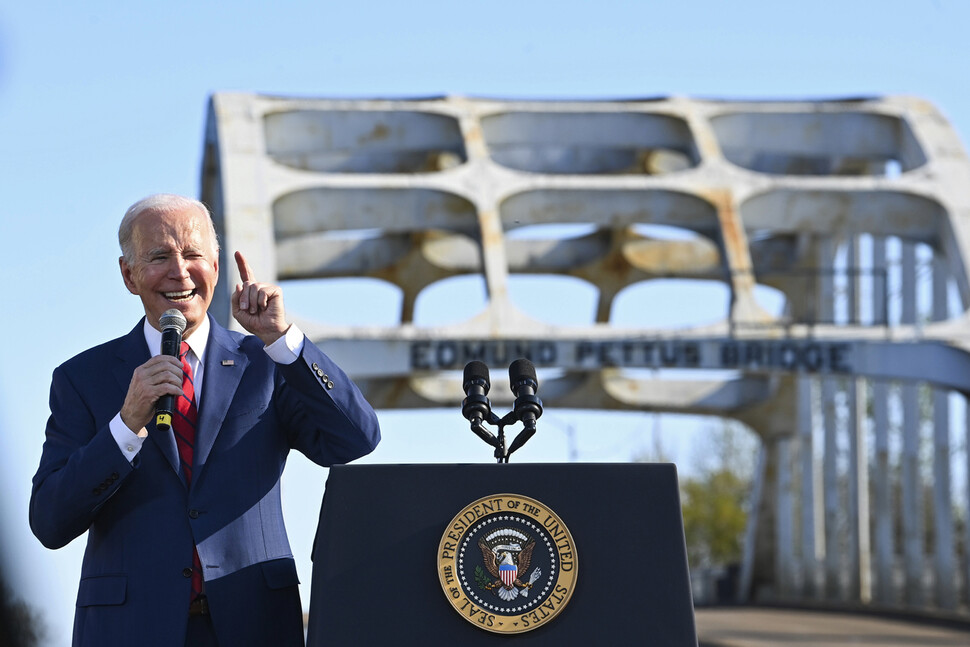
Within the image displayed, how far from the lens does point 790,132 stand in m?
28.0

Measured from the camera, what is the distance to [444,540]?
10.8 ft

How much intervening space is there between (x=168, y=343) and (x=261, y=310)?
0.82 feet

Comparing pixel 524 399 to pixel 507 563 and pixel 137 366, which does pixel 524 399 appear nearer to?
pixel 507 563

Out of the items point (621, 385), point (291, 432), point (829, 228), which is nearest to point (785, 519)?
point (621, 385)

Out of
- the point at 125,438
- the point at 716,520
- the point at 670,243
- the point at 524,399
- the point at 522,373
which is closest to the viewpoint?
the point at 125,438

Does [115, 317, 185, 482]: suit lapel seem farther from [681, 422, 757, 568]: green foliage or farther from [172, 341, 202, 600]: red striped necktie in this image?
[681, 422, 757, 568]: green foliage

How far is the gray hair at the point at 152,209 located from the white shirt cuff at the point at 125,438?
51 centimetres

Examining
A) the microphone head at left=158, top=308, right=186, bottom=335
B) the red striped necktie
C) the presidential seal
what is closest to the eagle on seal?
the presidential seal

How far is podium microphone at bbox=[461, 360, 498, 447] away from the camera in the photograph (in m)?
3.85

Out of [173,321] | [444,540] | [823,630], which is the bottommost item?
[823,630]

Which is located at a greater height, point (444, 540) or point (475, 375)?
point (475, 375)

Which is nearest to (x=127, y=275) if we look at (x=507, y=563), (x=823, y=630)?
(x=507, y=563)

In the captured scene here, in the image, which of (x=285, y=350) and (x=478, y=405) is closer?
(x=285, y=350)

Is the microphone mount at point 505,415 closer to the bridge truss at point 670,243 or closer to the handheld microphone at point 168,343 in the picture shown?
the handheld microphone at point 168,343
